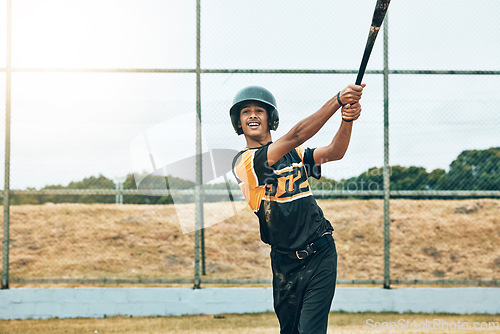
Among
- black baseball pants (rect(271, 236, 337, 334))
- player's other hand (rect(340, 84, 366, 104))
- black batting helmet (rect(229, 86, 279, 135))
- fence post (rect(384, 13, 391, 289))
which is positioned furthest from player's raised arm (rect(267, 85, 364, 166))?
fence post (rect(384, 13, 391, 289))

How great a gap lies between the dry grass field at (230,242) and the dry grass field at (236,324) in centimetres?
295

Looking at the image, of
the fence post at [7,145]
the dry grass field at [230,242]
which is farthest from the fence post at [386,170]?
the fence post at [7,145]

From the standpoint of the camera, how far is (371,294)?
631 cm

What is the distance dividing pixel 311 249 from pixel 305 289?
0.26 meters

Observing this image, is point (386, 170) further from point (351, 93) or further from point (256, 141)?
point (351, 93)

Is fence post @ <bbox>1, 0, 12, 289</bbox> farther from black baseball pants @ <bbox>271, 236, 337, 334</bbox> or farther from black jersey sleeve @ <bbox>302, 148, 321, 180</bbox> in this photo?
black jersey sleeve @ <bbox>302, 148, 321, 180</bbox>

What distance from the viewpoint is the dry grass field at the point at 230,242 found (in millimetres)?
9789

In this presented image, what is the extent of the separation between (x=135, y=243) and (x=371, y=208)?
17.8 feet

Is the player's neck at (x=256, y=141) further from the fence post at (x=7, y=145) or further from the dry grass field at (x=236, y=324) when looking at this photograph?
the fence post at (x=7, y=145)

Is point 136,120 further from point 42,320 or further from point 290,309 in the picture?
point 290,309

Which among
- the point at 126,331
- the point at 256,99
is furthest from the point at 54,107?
the point at 256,99

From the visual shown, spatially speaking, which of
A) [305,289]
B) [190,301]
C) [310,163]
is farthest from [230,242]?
[305,289]

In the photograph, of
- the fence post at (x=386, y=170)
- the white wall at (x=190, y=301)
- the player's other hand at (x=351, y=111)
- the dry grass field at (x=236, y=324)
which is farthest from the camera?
the fence post at (x=386, y=170)

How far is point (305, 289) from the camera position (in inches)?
123
